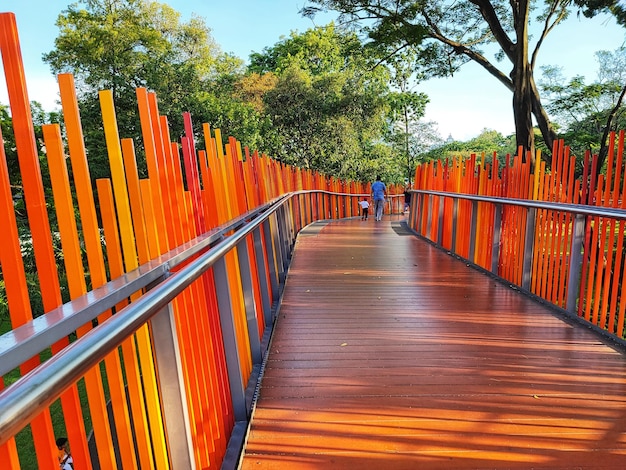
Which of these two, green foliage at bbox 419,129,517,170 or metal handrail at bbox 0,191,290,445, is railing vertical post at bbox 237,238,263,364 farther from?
green foliage at bbox 419,129,517,170

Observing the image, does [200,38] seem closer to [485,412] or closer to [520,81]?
[520,81]

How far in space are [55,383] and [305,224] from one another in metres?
11.7

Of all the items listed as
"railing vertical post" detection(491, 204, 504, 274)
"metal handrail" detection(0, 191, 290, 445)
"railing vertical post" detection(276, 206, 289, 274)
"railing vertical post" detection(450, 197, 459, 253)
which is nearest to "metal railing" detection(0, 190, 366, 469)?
"metal handrail" detection(0, 191, 290, 445)

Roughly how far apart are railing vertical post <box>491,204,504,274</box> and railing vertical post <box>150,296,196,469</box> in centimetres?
466

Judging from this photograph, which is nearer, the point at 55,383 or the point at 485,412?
the point at 55,383

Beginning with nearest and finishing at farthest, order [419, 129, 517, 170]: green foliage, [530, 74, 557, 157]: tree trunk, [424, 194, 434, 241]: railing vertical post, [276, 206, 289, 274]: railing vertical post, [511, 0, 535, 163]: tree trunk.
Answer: [276, 206, 289, 274]: railing vertical post, [424, 194, 434, 241]: railing vertical post, [511, 0, 535, 163]: tree trunk, [530, 74, 557, 157]: tree trunk, [419, 129, 517, 170]: green foliage

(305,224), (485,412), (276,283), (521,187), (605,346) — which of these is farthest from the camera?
(305,224)

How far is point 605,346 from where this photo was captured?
3365mm

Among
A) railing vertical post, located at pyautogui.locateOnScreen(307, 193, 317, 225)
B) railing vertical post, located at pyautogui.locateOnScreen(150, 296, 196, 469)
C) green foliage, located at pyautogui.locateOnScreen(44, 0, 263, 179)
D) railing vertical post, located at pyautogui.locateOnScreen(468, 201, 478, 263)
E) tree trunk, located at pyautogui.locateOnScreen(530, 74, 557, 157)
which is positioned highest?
green foliage, located at pyautogui.locateOnScreen(44, 0, 263, 179)

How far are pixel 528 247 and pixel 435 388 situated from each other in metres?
2.58

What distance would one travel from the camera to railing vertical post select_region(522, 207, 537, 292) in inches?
187

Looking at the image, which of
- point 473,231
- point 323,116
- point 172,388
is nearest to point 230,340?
point 172,388

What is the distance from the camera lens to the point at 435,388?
2799 millimetres

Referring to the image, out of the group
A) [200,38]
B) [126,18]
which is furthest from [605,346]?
[200,38]
